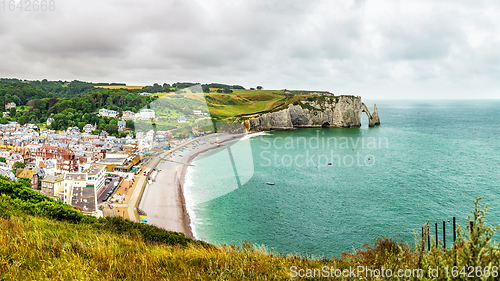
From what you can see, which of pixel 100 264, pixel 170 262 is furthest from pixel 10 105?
pixel 170 262

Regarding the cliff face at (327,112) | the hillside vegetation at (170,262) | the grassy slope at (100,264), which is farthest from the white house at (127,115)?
the grassy slope at (100,264)

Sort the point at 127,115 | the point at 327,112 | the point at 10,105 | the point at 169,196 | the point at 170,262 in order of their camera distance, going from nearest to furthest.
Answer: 1. the point at 170,262
2. the point at 169,196
3. the point at 10,105
4. the point at 127,115
5. the point at 327,112

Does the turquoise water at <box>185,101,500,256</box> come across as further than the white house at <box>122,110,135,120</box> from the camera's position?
No

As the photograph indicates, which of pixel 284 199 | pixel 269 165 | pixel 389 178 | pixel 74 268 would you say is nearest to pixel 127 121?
pixel 269 165

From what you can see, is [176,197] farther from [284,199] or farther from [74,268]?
[74,268]

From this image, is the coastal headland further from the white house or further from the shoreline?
the white house

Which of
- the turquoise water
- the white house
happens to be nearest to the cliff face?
the turquoise water

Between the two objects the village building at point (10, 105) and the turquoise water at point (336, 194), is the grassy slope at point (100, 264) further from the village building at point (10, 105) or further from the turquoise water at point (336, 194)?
the village building at point (10, 105)

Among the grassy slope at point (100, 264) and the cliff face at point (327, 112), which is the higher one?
the cliff face at point (327, 112)

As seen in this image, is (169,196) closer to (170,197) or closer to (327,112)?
(170,197)
